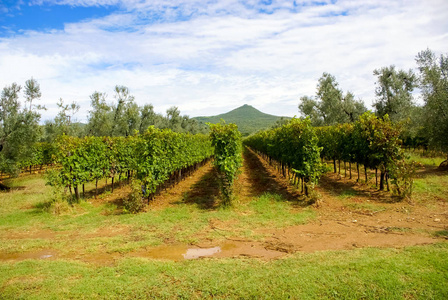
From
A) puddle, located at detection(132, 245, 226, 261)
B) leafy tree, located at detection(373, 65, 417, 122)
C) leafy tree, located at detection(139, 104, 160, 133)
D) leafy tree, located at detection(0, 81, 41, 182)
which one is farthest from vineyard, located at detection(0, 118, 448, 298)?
leafy tree, located at detection(139, 104, 160, 133)

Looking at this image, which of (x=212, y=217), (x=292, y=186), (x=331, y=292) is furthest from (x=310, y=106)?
(x=331, y=292)

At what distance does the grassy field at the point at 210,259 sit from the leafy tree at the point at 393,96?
22805mm

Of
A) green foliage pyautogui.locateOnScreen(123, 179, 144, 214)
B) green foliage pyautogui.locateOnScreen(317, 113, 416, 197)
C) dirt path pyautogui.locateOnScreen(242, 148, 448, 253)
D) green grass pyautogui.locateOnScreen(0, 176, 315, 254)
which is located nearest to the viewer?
dirt path pyautogui.locateOnScreen(242, 148, 448, 253)

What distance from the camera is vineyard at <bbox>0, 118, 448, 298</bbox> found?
5039 mm

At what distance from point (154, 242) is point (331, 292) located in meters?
4.90

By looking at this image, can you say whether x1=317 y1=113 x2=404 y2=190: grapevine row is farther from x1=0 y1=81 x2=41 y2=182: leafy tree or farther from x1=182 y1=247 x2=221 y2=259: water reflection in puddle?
x1=0 y1=81 x2=41 y2=182: leafy tree

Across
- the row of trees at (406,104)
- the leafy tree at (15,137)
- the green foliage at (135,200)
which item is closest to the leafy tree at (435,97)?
the row of trees at (406,104)

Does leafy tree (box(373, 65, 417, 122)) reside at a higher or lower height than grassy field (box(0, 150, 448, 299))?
higher

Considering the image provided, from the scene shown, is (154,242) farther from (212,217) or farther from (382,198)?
(382,198)

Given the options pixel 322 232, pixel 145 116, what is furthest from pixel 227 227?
pixel 145 116

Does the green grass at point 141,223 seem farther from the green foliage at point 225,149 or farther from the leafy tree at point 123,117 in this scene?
the leafy tree at point 123,117

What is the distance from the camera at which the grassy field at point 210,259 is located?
15.6 feet

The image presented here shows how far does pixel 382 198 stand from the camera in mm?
11406

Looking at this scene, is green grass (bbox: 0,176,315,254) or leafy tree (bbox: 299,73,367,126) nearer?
green grass (bbox: 0,176,315,254)
